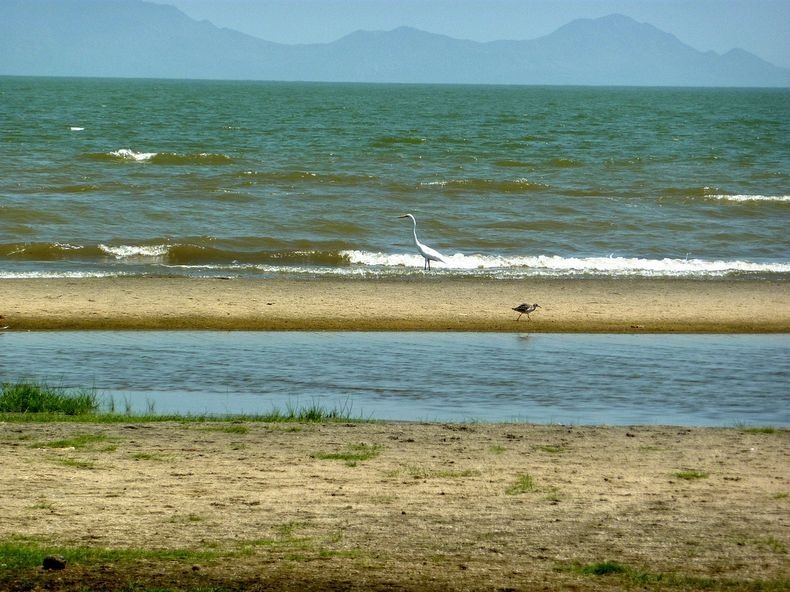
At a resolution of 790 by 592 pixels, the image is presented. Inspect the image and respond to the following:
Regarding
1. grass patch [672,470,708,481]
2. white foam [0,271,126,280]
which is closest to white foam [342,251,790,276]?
white foam [0,271,126,280]

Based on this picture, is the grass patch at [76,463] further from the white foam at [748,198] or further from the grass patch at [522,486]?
the white foam at [748,198]

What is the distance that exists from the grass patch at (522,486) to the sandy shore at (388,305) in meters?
8.62

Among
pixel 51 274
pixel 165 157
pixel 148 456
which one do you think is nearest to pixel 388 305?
pixel 51 274

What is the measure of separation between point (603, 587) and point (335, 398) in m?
6.26

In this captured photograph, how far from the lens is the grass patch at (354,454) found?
9.22 m

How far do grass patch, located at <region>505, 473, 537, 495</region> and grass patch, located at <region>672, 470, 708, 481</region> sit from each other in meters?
1.17

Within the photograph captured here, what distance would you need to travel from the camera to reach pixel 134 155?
46.3 metres

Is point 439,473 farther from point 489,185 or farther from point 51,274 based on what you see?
point 489,185

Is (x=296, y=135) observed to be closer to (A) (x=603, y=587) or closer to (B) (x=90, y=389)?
(B) (x=90, y=389)

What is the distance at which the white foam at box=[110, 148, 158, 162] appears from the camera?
45691 millimetres

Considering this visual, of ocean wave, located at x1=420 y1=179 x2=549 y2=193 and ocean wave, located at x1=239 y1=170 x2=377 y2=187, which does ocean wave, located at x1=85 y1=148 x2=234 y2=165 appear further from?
ocean wave, located at x1=420 y1=179 x2=549 y2=193

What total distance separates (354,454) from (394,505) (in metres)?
1.40

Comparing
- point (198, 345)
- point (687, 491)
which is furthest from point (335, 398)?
point (687, 491)

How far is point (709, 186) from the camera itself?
39.7 meters
